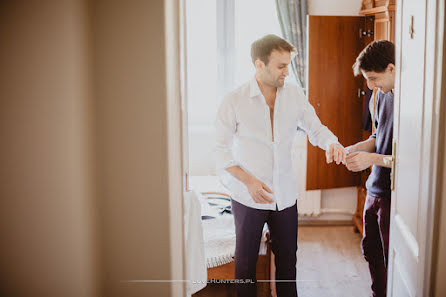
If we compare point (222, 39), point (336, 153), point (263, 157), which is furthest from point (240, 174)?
point (222, 39)

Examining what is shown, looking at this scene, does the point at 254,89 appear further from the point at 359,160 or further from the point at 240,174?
the point at 359,160

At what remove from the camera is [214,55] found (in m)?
4.53

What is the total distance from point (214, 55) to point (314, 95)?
3.93ft

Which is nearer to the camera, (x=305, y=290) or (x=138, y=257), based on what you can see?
(x=138, y=257)

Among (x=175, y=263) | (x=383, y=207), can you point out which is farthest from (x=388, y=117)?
(x=175, y=263)

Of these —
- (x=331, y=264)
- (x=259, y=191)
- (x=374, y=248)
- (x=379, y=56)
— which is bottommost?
(x=331, y=264)

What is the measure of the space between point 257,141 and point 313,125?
0.35 m

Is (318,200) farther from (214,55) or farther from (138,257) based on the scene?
(138,257)

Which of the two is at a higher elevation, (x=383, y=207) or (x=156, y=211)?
(x=156, y=211)

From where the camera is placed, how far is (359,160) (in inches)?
84.5

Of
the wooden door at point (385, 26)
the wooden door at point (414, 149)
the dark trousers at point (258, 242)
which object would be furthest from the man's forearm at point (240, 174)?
the wooden door at point (385, 26)

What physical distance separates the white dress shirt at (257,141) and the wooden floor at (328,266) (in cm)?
81

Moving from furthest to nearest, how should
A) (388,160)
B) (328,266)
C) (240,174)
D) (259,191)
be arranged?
(328,266) < (240,174) < (259,191) < (388,160)

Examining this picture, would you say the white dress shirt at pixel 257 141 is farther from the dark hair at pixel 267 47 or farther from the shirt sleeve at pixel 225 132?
the dark hair at pixel 267 47
